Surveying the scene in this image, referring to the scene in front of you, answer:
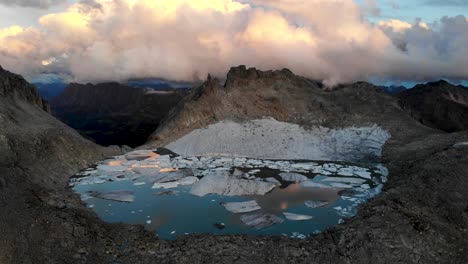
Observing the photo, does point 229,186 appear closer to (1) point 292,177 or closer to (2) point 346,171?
(1) point 292,177

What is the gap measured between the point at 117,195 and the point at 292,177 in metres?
13.3

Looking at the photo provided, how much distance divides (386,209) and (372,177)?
10412mm

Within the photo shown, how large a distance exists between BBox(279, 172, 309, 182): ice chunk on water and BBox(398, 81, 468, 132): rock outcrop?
335 ft

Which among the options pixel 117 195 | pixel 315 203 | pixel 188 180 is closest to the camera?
pixel 315 203

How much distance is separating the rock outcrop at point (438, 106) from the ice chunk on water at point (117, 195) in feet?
370

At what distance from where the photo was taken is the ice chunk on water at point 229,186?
25938mm

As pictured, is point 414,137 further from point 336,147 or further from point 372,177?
point 372,177

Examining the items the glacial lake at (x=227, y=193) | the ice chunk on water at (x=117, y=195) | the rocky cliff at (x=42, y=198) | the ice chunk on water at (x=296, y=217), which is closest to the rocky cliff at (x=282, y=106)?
the glacial lake at (x=227, y=193)

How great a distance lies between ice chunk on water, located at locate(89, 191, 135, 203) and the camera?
80.6 ft

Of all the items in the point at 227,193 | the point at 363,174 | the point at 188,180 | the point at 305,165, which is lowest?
the point at 227,193

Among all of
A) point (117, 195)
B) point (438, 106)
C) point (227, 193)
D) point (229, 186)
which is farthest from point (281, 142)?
point (438, 106)

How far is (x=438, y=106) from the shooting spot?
127312 mm

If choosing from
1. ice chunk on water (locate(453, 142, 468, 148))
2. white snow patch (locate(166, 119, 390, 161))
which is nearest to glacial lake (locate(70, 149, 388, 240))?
white snow patch (locate(166, 119, 390, 161))

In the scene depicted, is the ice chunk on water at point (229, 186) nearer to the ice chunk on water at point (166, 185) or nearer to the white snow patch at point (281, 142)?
the ice chunk on water at point (166, 185)
